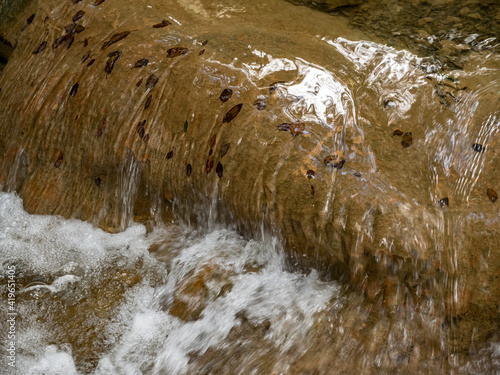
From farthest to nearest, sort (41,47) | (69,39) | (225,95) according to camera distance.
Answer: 1. (41,47)
2. (69,39)
3. (225,95)

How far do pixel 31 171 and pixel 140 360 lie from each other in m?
1.70

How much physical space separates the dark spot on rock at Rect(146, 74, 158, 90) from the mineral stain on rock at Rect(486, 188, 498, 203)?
199cm

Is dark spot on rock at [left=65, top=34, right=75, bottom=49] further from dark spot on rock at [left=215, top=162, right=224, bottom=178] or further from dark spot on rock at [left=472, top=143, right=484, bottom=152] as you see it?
dark spot on rock at [left=472, top=143, right=484, bottom=152]

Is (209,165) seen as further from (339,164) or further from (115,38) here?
(115,38)

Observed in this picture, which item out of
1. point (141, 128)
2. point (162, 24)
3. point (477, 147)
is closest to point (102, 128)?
point (141, 128)

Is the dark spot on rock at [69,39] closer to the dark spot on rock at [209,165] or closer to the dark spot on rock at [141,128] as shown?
the dark spot on rock at [141,128]

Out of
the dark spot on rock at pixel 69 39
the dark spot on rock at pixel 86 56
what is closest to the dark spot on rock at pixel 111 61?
the dark spot on rock at pixel 86 56

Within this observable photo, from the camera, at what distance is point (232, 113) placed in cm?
284

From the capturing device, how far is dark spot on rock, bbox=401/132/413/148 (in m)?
2.61

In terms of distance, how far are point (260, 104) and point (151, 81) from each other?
784mm

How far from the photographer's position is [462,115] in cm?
266

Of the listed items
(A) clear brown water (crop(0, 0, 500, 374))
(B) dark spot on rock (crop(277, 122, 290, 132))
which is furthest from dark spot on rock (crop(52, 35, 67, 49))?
(B) dark spot on rock (crop(277, 122, 290, 132))

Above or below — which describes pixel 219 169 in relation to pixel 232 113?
below

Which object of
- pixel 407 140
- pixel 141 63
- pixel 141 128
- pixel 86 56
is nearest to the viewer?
pixel 407 140
